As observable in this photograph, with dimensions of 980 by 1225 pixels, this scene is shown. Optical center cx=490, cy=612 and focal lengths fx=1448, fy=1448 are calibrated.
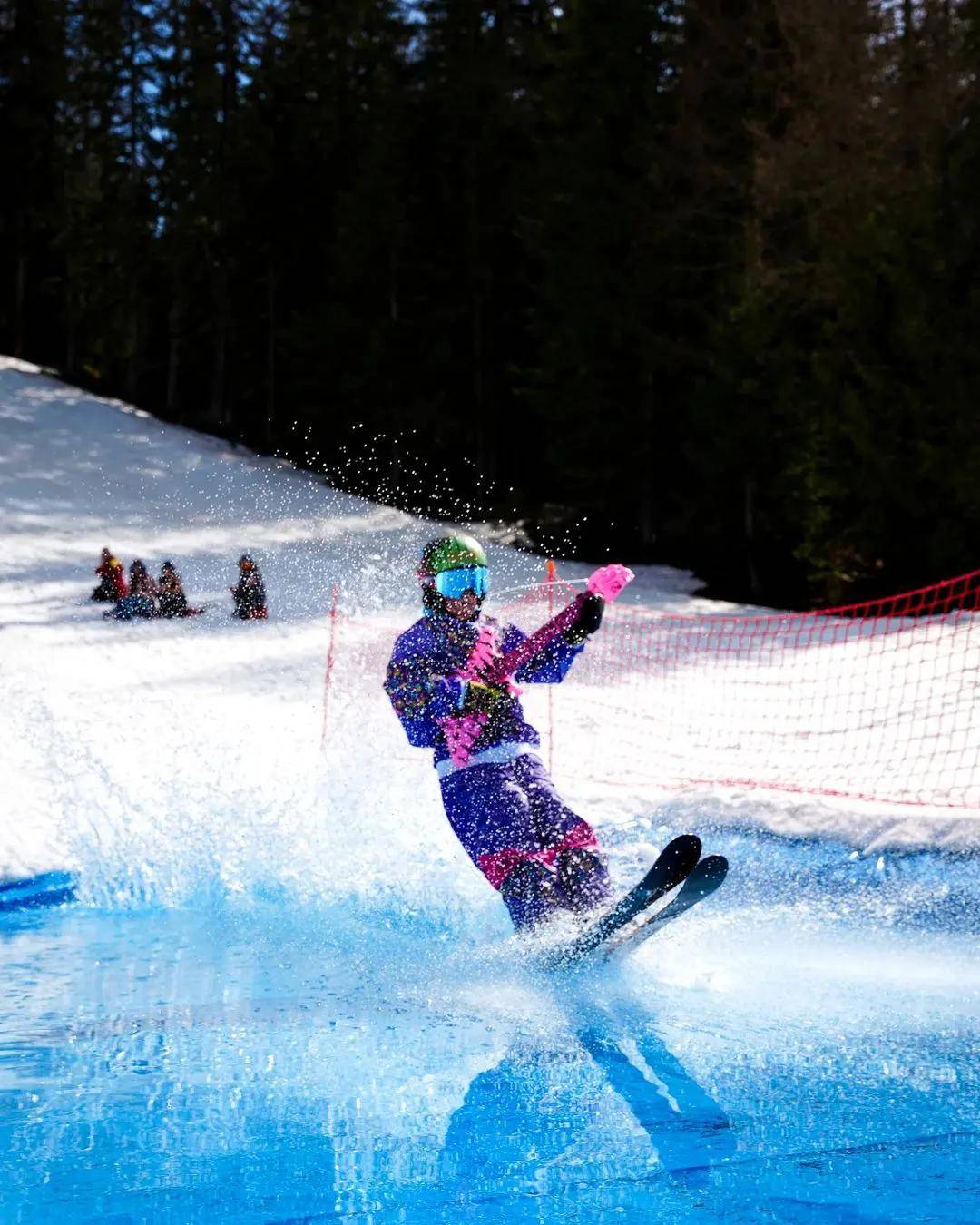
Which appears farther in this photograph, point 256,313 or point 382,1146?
point 256,313

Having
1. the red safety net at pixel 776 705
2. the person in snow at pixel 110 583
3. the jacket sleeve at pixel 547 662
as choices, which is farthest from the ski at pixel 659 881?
the person in snow at pixel 110 583

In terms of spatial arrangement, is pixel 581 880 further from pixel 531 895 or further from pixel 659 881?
pixel 659 881

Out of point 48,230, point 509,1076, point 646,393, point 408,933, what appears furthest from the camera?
point 48,230

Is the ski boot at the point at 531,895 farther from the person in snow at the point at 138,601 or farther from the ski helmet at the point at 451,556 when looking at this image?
the person in snow at the point at 138,601

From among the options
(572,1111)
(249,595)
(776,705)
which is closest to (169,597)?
(249,595)

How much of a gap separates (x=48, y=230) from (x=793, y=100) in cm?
2299

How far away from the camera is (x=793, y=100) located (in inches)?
866

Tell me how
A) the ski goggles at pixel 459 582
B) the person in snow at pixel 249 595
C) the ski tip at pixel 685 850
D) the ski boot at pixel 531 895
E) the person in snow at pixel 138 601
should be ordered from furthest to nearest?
1. the person in snow at pixel 249 595
2. the person in snow at pixel 138 601
3. the ski goggles at pixel 459 582
4. the ski boot at pixel 531 895
5. the ski tip at pixel 685 850

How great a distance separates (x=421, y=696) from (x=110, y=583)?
12.2 meters

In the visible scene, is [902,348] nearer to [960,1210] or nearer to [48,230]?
[960,1210]

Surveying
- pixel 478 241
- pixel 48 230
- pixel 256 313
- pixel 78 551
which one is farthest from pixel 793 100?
pixel 48 230

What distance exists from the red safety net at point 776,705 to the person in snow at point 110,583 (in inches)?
151

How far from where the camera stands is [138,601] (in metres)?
16.5

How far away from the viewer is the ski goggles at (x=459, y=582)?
19.2 ft
